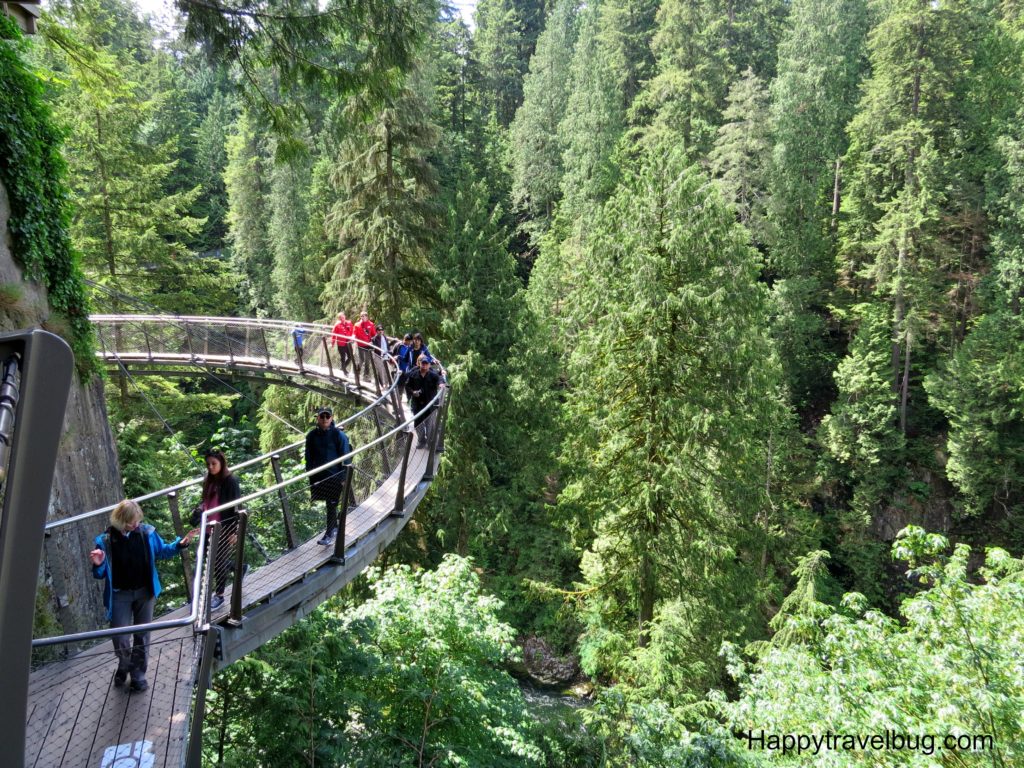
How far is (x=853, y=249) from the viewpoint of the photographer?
29.7 m

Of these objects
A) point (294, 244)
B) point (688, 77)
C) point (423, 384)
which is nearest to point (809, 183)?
point (688, 77)

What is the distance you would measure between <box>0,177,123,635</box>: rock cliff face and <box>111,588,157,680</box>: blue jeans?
1870 millimetres

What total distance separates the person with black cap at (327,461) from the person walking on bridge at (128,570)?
2.00 meters

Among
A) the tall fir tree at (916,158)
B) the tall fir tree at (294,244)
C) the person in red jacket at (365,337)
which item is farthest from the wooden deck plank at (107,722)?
the tall fir tree at (294,244)

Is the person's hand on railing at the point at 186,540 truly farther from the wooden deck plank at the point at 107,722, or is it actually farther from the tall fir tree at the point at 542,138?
the tall fir tree at the point at 542,138

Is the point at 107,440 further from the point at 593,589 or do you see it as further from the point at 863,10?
the point at 863,10

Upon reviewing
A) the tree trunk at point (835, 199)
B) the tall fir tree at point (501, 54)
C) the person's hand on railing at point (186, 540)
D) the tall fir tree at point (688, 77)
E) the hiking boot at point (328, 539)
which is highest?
the tall fir tree at point (501, 54)

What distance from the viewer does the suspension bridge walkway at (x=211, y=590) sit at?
4.16 meters

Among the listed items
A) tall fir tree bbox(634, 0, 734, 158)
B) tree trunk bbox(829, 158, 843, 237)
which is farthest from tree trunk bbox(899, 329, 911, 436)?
tall fir tree bbox(634, 0, 734, 158)

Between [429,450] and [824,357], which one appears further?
[824,357]

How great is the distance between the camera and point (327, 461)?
7.33 m

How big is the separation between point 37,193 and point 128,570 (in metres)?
5.12

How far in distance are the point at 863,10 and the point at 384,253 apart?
32.8 meters

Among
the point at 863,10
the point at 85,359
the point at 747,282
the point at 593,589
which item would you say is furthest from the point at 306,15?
the point at 863,10
